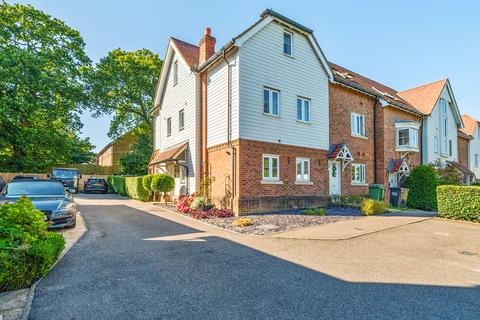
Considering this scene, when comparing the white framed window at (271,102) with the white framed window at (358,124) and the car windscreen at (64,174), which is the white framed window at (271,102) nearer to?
the white framed window at (358,124)

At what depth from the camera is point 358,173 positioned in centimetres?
1889

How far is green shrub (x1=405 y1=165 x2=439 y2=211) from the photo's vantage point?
57.3 ft

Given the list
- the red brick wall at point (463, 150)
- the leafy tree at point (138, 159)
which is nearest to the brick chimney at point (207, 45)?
the leafy tree at point (138, 159)

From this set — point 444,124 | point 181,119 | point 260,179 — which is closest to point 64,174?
point 181,119

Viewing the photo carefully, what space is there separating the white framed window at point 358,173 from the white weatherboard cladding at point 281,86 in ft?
11.2

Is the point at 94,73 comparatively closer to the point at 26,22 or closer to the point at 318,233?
the point at 26,22

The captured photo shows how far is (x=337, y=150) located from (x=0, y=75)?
26152 mm

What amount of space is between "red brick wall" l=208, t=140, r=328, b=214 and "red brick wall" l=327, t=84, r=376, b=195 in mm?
2517

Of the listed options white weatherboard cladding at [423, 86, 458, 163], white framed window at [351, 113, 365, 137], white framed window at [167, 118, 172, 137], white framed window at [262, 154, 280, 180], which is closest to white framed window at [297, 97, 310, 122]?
white framed window at [262, 154, 280, 180]

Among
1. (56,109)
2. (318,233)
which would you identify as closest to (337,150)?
(318,233)

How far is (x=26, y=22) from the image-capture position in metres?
25.9

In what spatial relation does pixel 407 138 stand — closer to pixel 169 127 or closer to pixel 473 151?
pixel 169 127

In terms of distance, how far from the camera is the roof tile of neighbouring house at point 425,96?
80.3ft

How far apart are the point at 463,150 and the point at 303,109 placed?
27354mm
